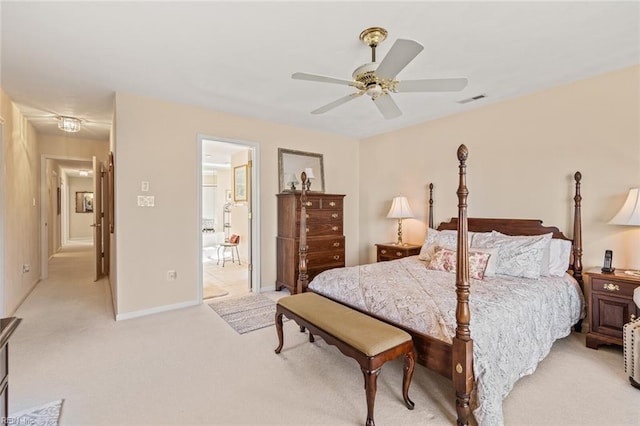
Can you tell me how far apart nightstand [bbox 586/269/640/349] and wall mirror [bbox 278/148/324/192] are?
145 inches

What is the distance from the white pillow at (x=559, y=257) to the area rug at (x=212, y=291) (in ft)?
13.5

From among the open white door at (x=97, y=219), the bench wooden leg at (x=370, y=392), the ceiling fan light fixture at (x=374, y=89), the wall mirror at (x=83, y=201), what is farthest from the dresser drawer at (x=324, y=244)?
the wall mirror at (x=83, y=201)

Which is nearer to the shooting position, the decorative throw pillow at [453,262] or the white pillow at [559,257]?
the decorative throw pillow at [453,262]

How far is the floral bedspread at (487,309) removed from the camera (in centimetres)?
183

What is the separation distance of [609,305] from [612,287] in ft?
0.55

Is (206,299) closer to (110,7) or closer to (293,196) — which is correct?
(293,196)

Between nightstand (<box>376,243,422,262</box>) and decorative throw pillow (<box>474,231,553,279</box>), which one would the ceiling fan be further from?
nightstand (<box>376,243,422,262</box>)

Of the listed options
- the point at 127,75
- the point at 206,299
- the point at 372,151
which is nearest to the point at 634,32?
the point at 372,151

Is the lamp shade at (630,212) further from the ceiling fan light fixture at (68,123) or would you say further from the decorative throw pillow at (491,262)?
the ceiling fan light fixture at (68,123)

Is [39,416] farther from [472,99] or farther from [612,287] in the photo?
[472,99]

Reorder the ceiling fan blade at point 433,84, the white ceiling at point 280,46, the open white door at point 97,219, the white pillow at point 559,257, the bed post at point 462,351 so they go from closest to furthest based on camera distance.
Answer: the bed post at point 462,351, the white ceiling at point 280,46, the ceiling fan blade at point 433,84, the white pillow at point 559,257, the open white door at point 97,219

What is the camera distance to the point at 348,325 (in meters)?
2.12

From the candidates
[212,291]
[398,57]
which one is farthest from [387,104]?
[212,291]

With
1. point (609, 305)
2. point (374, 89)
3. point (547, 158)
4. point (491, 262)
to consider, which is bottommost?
point (609, 305)
